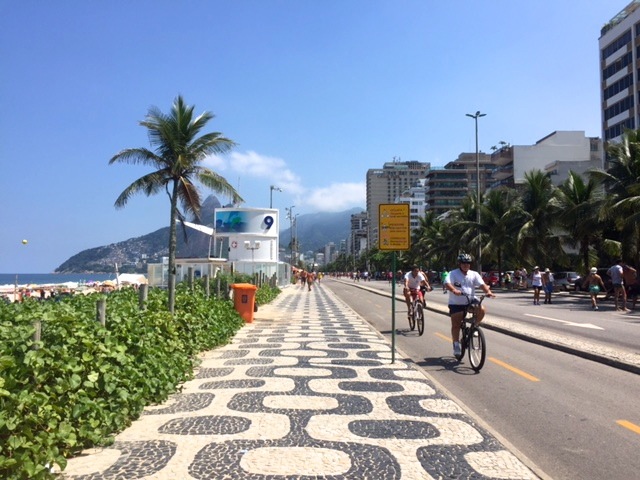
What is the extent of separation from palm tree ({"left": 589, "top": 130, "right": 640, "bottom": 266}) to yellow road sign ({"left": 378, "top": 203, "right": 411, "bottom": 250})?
822 inches

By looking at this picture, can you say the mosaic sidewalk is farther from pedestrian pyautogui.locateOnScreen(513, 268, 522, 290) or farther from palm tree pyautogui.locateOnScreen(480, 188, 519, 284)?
pedestrian pyautogui.locateOnScreen(513, 268, 522, 290)

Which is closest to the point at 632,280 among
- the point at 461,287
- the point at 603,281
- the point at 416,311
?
the point at 603,281

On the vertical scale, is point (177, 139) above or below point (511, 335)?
above

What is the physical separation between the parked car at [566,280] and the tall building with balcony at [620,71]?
19.3 meters

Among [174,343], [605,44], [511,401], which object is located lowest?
[511,401]

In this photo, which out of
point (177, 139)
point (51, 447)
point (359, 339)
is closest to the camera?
point (51, 447)

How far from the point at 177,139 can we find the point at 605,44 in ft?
213

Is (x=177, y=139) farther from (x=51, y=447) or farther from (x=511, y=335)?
(x=51, y=447)

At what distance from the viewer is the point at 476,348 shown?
920 centimetres

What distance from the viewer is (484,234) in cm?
5241

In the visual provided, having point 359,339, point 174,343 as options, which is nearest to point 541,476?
point 174,343

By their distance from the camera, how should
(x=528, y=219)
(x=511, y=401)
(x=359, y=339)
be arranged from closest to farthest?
(x=511, y=401) < (x=359, y=339) < (x=528, y=219)

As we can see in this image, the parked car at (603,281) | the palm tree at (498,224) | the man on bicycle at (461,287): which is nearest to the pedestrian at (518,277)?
the palm tree at (498,224)

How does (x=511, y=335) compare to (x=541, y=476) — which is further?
(x=511, y=335)
